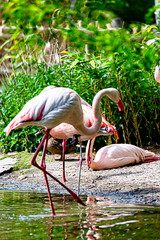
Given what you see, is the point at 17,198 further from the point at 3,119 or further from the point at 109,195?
the point at 3,119

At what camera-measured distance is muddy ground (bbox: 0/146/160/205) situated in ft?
13.8

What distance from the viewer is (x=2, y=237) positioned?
2.67 metres

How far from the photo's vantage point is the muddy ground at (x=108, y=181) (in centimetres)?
420

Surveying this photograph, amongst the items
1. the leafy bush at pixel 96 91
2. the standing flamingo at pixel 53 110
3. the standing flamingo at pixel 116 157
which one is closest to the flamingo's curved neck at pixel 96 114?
the standing flamingo at pixel 53 110

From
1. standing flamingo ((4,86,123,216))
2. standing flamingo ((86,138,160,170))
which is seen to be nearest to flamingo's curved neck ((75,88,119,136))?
standing flamingo ((4,86,123,216))

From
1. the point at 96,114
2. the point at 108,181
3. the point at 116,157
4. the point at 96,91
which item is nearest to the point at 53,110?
the point at 96,114

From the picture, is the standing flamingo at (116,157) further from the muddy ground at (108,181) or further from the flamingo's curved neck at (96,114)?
the flamingo's curved neck at (96,114)

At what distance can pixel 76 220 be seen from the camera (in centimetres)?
317

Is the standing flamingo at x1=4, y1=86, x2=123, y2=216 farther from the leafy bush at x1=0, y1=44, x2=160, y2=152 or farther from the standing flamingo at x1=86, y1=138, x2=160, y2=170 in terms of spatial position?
the leafy bush at x1=0, y1=44, x2=160, y2=152

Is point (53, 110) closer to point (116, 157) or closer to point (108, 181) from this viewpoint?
point (108, 181)

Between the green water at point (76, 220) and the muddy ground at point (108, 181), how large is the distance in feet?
1.06

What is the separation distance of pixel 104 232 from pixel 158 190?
161cm

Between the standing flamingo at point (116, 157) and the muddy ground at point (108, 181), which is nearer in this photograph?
the muddy ground at point (108, 181)

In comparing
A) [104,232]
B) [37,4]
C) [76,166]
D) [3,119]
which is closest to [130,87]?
[76,166]
